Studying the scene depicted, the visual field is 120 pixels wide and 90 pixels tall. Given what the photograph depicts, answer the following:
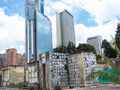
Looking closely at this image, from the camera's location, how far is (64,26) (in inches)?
3125

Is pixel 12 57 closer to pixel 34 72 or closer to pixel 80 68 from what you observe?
pixel 34 72

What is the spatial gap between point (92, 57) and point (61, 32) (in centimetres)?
5505

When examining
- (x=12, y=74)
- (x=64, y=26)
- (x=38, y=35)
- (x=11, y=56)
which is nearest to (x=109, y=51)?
(x=12, y=74)

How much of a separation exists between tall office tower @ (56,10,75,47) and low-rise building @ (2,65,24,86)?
42.4 m

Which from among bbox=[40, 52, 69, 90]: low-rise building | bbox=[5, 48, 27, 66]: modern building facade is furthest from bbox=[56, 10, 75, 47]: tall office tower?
bbox=[40, 52, 69, 90]: low-rise building

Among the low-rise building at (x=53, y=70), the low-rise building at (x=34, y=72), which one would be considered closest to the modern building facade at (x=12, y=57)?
the low-rise building at (x=34, y=72)

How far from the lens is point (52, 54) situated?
19.2m

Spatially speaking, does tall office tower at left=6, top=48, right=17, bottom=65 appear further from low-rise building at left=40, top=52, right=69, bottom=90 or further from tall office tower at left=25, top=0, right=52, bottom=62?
low-rise building at left=40, top=52, right=69, bottom=90

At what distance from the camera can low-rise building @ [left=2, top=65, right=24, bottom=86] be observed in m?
27.8

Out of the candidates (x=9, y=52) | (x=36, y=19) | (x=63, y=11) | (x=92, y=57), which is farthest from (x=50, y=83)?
(x=36, y=19)

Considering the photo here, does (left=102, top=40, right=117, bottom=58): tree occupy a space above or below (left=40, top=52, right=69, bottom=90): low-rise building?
above

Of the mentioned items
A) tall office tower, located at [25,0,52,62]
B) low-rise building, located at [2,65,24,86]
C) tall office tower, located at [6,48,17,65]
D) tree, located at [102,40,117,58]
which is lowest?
low-rise building, located at [2,65,24,86]

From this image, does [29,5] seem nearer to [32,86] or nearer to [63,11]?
[63,11]

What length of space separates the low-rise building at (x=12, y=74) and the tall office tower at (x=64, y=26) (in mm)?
42448
